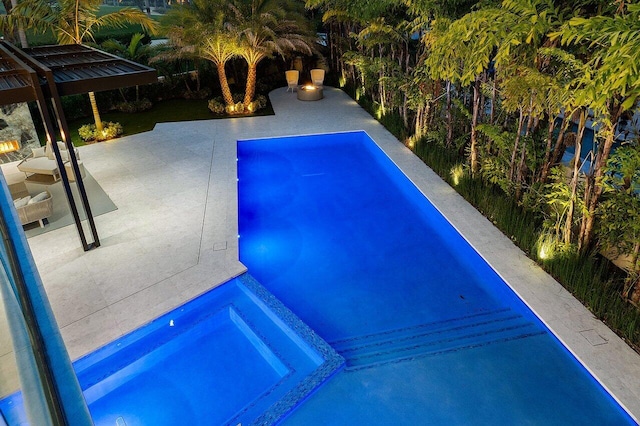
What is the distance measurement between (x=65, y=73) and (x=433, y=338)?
6.75 metres

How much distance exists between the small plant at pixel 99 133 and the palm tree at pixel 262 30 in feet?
15.0

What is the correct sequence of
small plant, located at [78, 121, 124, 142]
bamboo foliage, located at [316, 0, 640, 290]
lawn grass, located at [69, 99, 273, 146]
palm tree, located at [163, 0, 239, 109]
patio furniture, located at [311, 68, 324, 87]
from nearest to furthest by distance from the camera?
bamboo foliage, located at [316, 0, 640, 290] → small plant, located at [78, 121, 124, 142] → palm tree, located at [163, 0, 239, 109] → lawn grass, located at [69, 99, 273, 146] → patio furniture, located at [311, 68, 324, 87]

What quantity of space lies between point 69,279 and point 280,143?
295 inches

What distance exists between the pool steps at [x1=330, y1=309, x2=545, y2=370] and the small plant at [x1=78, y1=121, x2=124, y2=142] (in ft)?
32.9

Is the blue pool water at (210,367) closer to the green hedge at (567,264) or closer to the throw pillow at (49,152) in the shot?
the green hedge at (567,264)

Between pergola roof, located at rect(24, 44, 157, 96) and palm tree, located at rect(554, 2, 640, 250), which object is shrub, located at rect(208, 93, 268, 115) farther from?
palm tree, located at rect(554, 2, 640, 250)

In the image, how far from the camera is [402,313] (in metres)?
6.12

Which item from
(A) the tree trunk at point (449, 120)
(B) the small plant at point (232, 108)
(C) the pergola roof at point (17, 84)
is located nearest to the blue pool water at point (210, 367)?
(C) the pergola roof at point (17, 84)

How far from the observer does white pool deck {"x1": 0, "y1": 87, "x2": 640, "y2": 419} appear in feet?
17.4

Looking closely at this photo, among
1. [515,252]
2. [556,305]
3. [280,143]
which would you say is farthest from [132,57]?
[556,305]

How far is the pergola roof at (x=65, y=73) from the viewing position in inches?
222

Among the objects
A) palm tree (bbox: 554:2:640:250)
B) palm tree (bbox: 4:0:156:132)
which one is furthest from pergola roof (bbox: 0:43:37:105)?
palm tree (bbox: 554:2:640:250)

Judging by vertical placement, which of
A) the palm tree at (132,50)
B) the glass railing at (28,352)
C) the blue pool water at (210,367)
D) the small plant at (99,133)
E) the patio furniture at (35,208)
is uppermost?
the glass railing at (28,352)

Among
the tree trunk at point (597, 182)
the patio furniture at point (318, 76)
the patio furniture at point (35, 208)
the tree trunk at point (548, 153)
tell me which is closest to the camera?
the tree trunk at point (597, 182)
